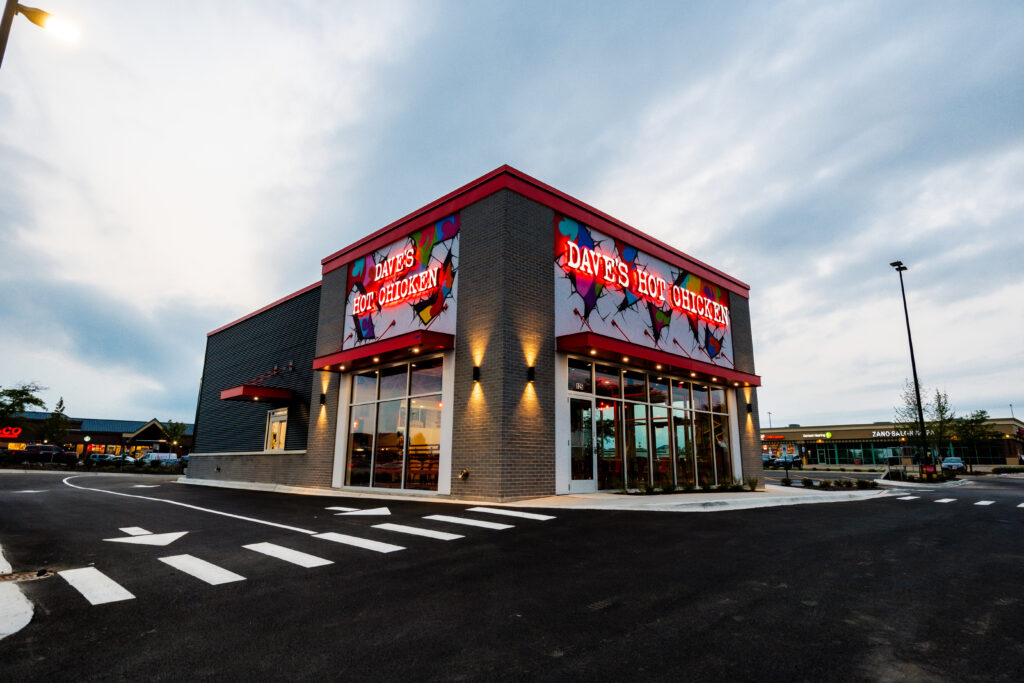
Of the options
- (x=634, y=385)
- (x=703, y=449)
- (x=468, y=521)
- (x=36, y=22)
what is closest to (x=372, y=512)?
(x=468, y=521)

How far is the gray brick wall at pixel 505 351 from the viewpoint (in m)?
12.5

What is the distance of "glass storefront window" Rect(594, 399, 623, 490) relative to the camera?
1461 cm

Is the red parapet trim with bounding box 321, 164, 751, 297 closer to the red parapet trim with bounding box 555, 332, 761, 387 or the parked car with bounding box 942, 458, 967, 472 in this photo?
the red parapet trim with bounding box 555, 332, 761, 387

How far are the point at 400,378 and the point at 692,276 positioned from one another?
37.3 ft

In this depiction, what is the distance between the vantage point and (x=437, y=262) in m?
15.4

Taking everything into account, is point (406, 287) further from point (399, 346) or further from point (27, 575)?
point (27, 575)

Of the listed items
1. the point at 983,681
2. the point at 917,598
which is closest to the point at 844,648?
the point at 983,681

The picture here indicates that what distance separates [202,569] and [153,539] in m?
2.52

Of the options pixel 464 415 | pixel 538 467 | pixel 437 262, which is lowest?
pixel 538 467

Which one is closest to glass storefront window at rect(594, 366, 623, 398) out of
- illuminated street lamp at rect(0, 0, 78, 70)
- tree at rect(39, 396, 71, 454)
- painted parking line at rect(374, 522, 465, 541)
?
painted parking line at rect(374, 522, 465, 541)

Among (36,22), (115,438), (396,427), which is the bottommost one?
(396,427)

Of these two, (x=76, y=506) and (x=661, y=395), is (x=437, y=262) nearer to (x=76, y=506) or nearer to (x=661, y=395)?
(x=661, y=395)

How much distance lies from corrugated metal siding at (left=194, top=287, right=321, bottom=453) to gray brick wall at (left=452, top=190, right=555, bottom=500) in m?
8.89

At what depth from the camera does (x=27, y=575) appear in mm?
5230
